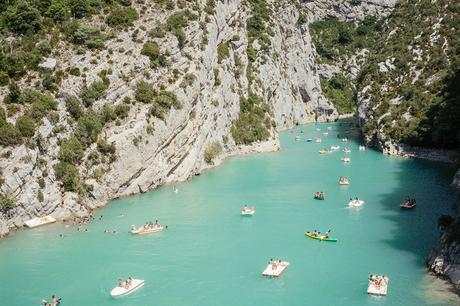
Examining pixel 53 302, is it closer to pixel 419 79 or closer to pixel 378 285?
pixel 378 285

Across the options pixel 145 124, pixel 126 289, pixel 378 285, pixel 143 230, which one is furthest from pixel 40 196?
pixel 378 285

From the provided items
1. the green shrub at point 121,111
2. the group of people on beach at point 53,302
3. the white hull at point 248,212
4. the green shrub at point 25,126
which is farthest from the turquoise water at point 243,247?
the green shrub at point 25,126

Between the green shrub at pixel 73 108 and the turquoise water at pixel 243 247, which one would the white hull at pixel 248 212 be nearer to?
the turquoise water at pixel 243 247

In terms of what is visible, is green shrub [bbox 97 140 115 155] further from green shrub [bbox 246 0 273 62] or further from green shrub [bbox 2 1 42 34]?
green shrub [bbox 246 0 273 62]

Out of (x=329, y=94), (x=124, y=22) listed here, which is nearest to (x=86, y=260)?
(x=124, y=22)

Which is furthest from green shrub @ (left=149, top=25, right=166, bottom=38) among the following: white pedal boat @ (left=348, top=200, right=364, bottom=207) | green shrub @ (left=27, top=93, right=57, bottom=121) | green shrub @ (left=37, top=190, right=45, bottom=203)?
white pedal boat @ (left=348, top=200, right=364, bottom=207)
